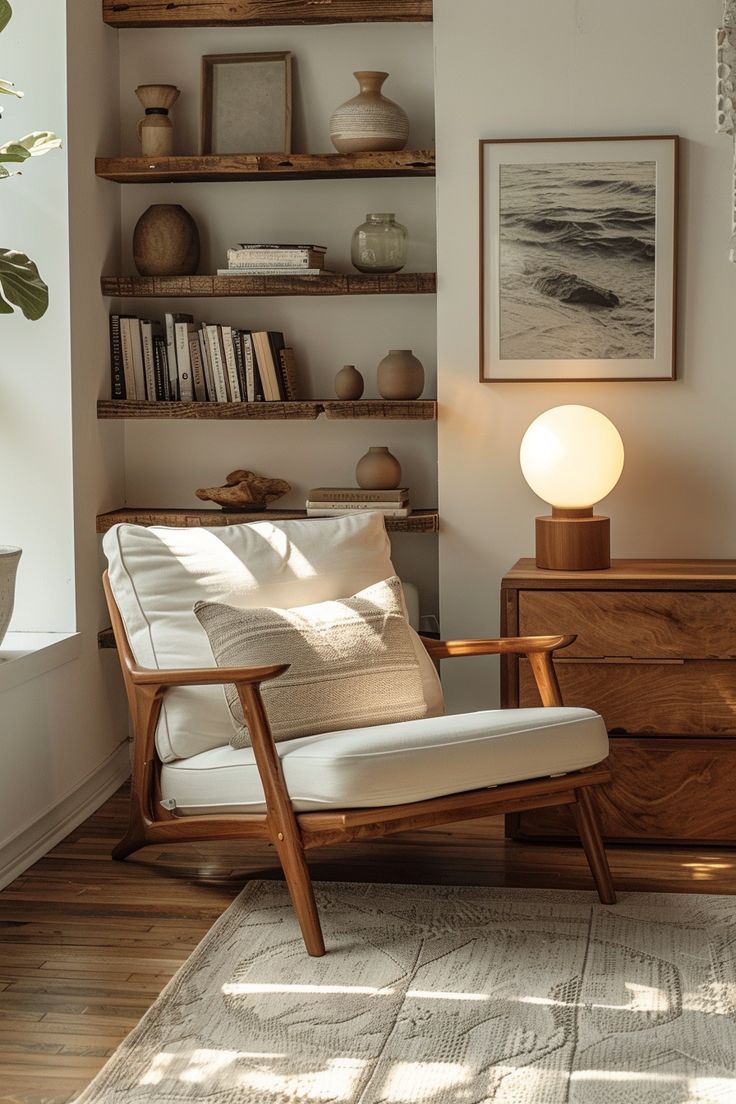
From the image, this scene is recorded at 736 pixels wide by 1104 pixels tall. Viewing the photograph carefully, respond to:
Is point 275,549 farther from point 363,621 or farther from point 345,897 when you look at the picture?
point 345,897

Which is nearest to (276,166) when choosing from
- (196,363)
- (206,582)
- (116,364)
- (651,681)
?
(196,363)

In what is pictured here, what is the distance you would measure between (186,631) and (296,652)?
1.06 ft

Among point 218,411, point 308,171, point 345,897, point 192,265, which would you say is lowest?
point 345,897

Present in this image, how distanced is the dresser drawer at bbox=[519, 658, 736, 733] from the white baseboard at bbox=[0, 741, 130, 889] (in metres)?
1.29

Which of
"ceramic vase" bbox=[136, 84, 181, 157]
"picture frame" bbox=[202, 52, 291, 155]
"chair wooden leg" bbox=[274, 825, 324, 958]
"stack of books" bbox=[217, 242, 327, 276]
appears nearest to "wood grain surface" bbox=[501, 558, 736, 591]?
"chair wooden leg" bbox=[274, 825, 324, 958]

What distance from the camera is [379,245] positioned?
3.79 m

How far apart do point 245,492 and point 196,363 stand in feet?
1.40

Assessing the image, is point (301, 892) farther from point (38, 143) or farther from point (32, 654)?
point (38, 143)

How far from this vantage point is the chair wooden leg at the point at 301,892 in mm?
2652

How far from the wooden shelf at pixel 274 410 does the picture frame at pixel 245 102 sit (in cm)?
80

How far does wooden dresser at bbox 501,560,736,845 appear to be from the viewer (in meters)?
3.28

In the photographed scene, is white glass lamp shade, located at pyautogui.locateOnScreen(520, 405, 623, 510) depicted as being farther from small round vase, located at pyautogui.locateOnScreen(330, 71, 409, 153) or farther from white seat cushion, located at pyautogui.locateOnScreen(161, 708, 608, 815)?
small round vase, located at pyautogui.locateOnScreen(330, 71, 409, 153)

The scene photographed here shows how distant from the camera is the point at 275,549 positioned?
3270 mm

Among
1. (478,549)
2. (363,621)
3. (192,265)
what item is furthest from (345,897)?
(192,265)
